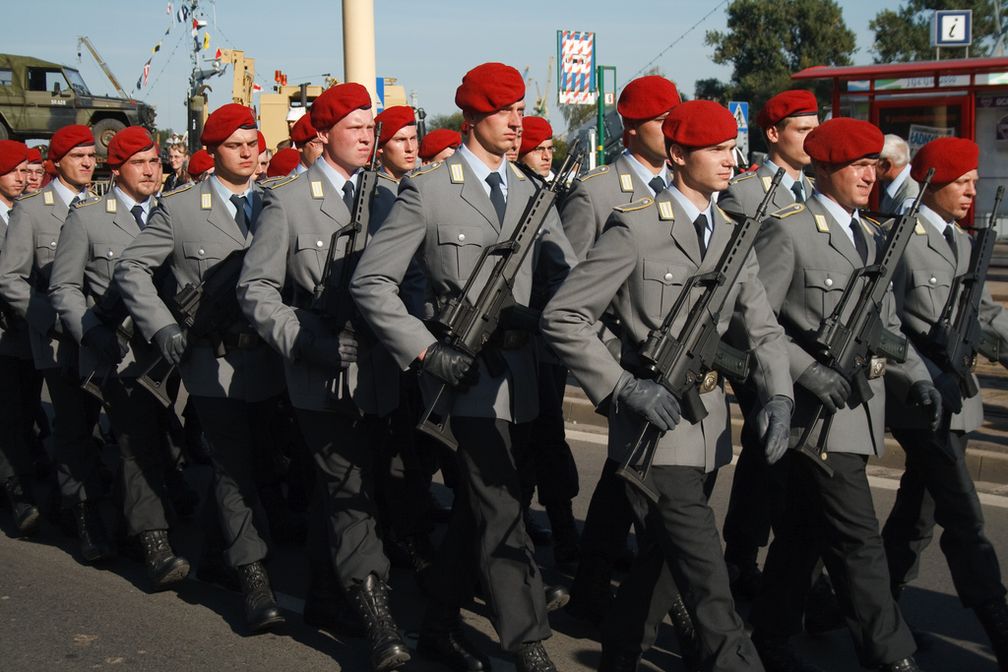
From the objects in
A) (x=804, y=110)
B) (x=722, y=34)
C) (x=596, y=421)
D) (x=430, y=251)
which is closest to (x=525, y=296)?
(x=430, y=251)

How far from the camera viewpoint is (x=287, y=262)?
16.0ft

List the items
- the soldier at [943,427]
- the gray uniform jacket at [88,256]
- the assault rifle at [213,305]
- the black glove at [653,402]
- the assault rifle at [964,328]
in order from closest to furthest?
1. the black glove at [653,402]
2. the soldier at [943,427]
3. the assault rifle at [964,328]
4. the assault rifle at [213,305]
5. the gray uniform jacket at [88,256]

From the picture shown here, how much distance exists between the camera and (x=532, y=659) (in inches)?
164

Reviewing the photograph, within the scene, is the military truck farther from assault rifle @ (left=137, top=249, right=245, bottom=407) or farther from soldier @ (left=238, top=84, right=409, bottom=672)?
soldier @ (left=238, top=84, right=409, bottom=672)

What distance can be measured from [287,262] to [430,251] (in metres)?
0.74

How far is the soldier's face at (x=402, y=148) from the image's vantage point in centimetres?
701

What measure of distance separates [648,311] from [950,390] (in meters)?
1.27

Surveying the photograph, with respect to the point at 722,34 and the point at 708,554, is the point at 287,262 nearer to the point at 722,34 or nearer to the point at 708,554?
the point at 708,554

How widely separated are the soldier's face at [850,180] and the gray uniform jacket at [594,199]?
3.85ft

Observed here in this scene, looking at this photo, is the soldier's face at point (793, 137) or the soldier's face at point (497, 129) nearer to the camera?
the soldier's face at point (497, 129)

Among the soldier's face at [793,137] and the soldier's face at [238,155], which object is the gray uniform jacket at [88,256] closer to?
the soldier's face at [238,155]

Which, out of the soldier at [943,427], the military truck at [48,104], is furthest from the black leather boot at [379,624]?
the military truck at [48,104]

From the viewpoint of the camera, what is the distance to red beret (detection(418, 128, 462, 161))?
25.8 feet

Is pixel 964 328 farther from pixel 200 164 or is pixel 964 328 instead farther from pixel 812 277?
pixel 200 164
